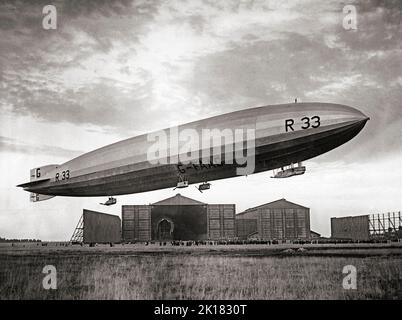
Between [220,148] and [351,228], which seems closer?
[220,148]

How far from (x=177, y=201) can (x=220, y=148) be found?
119 feet

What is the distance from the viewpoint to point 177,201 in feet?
189

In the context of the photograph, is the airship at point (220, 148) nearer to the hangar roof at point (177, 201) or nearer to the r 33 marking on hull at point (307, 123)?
the r 33 marking on hull at point (307, 123)

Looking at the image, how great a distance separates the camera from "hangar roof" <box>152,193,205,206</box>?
187 feet

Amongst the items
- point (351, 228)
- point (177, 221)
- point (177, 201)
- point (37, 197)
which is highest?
point (177, 201)

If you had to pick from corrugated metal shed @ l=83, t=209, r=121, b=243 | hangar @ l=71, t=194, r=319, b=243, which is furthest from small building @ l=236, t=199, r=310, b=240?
corrugated metal shed @ l=83, t=209, r=121, b=243

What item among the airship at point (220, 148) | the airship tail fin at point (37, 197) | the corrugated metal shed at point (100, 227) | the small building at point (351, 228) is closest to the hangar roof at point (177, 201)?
the corrugated metal shed at point (100, 227)

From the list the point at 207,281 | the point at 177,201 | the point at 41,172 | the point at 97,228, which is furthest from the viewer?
the point at 177,201

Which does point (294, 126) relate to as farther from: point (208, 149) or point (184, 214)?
point (184, 214)

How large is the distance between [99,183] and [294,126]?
14914 mm

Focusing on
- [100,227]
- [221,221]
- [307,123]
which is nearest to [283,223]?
[221,221]

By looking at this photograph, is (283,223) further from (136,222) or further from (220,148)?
(220,148)

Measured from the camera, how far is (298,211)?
208 ft
